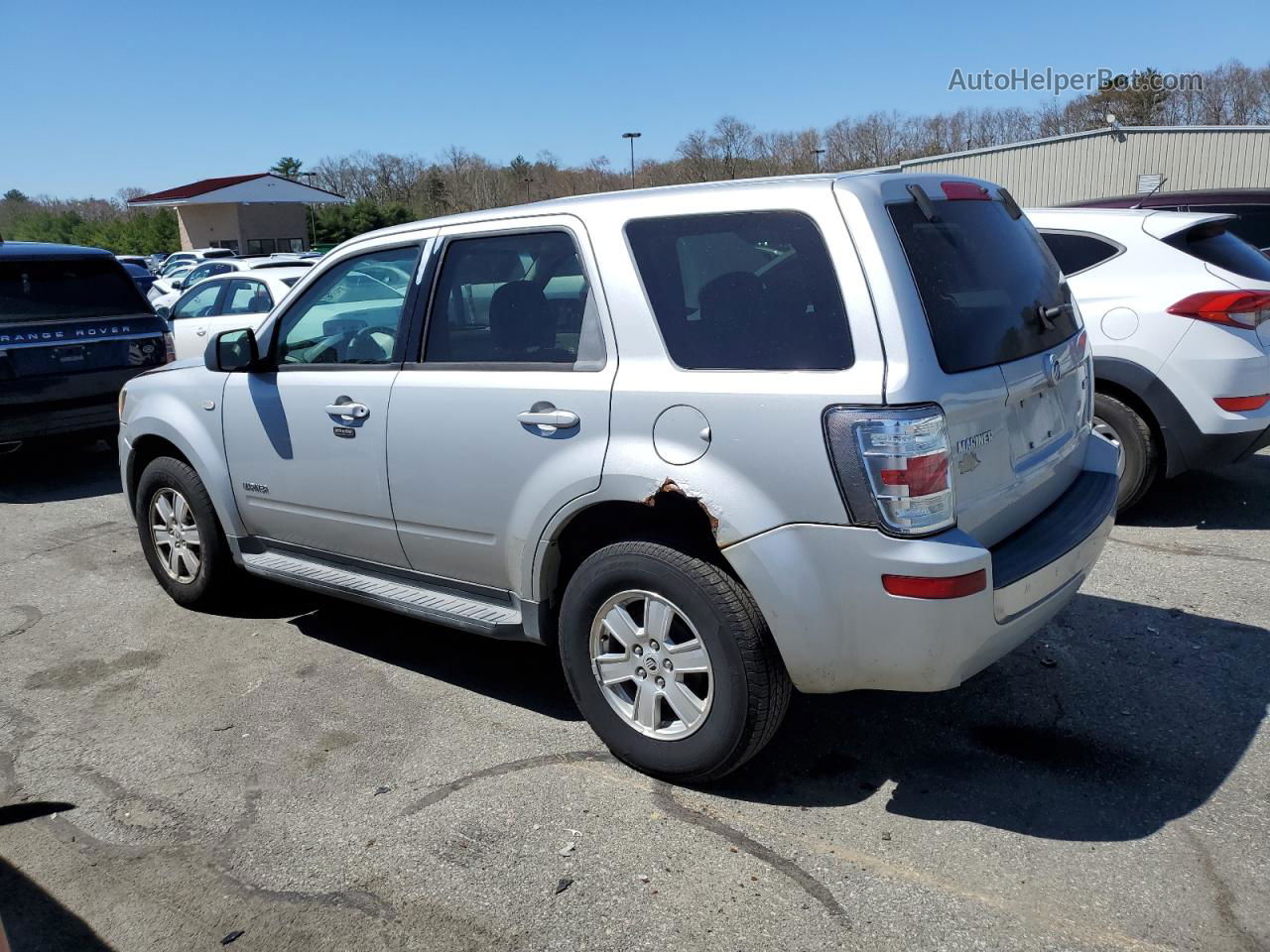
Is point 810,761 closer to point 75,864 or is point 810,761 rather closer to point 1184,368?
point 75,864

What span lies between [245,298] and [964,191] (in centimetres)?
946

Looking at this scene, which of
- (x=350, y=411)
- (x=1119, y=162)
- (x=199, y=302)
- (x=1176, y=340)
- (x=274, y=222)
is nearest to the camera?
(x=350, y=411)

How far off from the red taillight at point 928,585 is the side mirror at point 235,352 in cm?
311

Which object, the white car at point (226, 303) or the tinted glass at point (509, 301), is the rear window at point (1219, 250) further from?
the white car at point (226, 303)

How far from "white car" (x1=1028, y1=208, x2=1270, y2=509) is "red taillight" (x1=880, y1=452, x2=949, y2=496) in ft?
11.9

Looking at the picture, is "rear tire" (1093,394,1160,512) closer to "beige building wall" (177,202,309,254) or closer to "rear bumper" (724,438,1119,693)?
"rear bumper" (724,438,1119,693)

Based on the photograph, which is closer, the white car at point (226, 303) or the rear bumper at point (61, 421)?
the rear bumper at point (61, 421)

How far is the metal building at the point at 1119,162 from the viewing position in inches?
1209

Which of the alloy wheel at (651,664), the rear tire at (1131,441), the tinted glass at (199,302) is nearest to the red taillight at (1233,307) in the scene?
the rear tire at (1131,441)

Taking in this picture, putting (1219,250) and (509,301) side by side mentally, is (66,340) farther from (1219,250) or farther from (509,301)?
(1219,250)

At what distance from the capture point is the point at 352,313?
14.9 feet

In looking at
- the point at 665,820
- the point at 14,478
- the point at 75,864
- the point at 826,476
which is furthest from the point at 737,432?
the point at 14,478

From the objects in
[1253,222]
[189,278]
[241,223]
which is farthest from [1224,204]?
[241,223]

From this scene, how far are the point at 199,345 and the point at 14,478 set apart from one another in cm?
292
